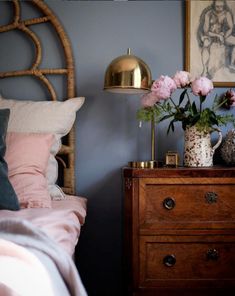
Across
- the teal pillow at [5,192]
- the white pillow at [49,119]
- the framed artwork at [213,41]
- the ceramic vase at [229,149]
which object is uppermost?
the framed artwork at [213,41]

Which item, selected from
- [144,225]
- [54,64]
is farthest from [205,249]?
[54,64]

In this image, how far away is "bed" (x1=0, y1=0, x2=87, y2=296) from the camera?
33.2 inches

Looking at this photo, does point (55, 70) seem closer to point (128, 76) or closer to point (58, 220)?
point (128, 76)

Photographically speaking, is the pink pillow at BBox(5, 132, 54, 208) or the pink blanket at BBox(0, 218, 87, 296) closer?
the pink blanket at BBox(0, 218, 87, 296)

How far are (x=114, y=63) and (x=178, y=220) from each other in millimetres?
764

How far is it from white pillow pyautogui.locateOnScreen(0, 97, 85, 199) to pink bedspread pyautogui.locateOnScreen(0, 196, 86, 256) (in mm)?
234

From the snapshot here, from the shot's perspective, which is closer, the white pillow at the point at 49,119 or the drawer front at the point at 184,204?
the drawer front at the point at 184,204

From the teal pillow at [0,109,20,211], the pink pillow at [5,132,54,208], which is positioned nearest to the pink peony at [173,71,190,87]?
the pink pillow at [5,132,54,208]

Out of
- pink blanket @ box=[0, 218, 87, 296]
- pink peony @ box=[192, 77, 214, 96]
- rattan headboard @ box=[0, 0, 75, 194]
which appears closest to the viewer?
pink blanket @ box=[0, 218, 87, 296]

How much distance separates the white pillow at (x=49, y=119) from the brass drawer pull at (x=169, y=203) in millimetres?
478

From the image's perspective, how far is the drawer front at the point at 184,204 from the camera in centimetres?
158

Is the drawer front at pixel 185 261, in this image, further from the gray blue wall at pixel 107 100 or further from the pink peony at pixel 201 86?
the pink peony at pixel 201 86

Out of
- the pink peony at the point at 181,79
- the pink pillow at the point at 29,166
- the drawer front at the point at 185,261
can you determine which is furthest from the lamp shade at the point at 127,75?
the drawer front at the point at 185,261

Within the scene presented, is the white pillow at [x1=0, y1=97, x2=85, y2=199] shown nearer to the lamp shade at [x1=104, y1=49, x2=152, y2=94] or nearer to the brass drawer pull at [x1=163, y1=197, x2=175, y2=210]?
the lamp shade at [x1=104, y1=49, x2=152, y2=94]
